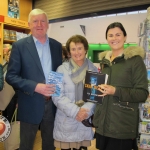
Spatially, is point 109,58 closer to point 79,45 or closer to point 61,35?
point 79,45

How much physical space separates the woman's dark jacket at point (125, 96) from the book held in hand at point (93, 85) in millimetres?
71

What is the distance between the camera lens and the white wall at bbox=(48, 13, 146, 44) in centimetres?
607

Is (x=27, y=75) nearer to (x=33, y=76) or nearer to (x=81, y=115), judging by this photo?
(x=33, y=76)

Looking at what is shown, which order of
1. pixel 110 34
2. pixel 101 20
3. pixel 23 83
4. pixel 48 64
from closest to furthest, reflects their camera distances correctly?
1. pixel 110 34
2. pixel 23 83
3. pixel 48 64
4. pixel 101 20

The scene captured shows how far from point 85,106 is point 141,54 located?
2.35 feet

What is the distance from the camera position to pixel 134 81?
1473mm

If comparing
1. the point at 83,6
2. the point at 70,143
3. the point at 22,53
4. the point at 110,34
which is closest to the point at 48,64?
the point at 22,53

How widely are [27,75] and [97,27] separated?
231 inches

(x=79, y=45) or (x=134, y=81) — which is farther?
(x=79, y=45)

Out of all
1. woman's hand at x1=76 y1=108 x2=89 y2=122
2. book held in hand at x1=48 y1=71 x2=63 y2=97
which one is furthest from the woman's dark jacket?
book held in hand at x1=48 y1=71 x2=63 y2=97

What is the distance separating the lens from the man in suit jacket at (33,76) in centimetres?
177

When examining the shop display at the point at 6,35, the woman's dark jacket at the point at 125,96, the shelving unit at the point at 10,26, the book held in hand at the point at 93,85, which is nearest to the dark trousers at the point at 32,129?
the book held in hand at the point at 93,85

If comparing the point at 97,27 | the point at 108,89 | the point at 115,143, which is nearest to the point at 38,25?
the point at 108,89

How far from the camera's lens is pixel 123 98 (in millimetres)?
1424
